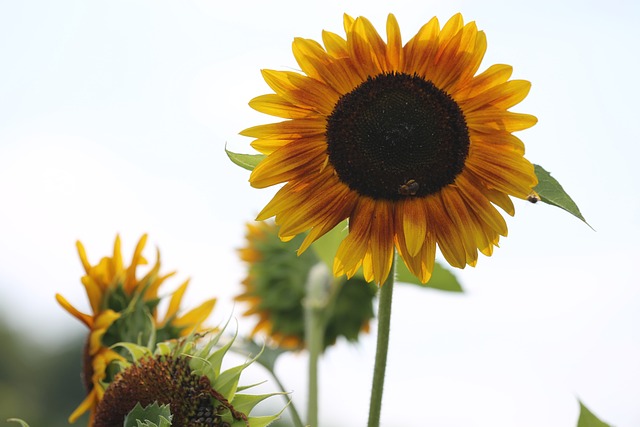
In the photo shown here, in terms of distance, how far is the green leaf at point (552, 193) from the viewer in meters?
1.30

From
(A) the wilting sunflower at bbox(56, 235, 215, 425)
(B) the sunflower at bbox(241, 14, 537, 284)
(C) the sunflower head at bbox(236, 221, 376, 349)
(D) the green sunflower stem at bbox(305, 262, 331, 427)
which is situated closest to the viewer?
(B) the sunflower at bbox(241, 14, 537, 284)

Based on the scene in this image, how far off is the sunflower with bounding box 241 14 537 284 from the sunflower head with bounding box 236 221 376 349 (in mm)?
968

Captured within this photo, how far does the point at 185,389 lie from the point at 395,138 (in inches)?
19.7

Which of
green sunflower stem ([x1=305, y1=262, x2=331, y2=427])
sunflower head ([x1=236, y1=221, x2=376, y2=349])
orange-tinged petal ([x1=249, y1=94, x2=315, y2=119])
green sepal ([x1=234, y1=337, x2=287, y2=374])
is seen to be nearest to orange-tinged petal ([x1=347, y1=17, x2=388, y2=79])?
orange-tinged petal ([x1=249, y1=94, x2=315, y2=119])

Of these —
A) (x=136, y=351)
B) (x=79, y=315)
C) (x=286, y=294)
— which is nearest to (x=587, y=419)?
(x=136, y=351)

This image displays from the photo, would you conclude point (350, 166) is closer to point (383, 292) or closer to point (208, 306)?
point (383, 292)

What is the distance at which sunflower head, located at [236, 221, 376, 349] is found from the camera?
2502 mm

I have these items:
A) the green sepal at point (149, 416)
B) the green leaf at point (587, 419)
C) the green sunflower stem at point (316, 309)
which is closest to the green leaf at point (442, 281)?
the green sunflower stem at point (316, 309)

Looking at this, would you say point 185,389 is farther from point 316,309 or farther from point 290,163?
point 316,309

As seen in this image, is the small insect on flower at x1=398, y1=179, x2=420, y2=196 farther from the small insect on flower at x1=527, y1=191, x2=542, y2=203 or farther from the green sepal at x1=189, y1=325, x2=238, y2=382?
the green sepal at x1=189, y1=325, x2=238, y2=382

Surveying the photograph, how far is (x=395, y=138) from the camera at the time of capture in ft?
4.79

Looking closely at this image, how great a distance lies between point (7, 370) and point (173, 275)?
23.7 meters

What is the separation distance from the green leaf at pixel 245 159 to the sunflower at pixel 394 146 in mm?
22

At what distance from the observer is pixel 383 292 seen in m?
1.37
